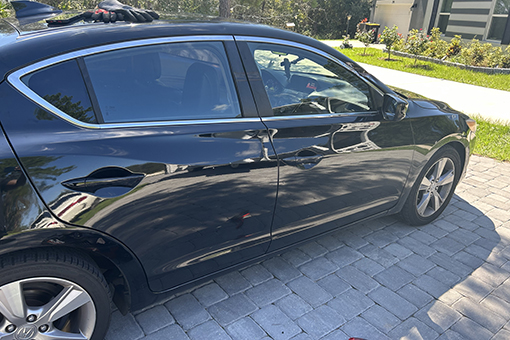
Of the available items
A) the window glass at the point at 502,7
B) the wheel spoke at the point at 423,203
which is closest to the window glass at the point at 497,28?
the window glass at the point at 502,7

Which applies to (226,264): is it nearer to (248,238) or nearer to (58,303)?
(248,238)

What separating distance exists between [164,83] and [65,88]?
0.50m

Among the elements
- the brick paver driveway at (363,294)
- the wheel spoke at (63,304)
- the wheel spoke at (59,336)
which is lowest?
the brick paver driveway at (363,294)

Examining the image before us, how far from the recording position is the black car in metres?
1.73

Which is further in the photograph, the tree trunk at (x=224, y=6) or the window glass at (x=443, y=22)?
the window glass at (x=443, y=22)

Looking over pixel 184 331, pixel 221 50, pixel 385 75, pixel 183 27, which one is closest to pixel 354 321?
pixel 184 331

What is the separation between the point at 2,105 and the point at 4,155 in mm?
222

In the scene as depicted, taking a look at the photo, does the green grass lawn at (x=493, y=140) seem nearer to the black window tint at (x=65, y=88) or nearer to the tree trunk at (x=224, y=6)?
the black window tint at (x=65, y=88)

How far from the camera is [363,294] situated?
2.79 m

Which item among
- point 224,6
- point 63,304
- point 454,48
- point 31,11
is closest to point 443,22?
point 454,48

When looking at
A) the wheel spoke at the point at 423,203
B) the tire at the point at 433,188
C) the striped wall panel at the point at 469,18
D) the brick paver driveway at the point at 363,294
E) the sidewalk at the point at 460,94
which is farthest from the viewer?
the striped wall panel at the point at 469,18

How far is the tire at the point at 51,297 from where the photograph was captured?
171 centimetres

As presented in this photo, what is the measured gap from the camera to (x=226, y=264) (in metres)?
2.46

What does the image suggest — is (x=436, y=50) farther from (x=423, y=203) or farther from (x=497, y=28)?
(x=423, y=203)
